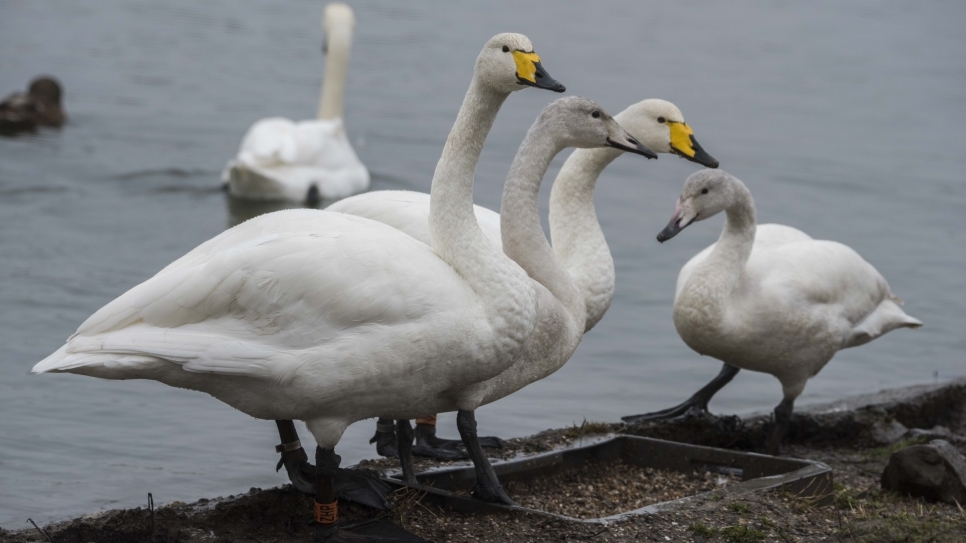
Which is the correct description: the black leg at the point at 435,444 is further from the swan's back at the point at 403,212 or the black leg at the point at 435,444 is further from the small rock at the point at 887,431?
the small rock at the point at 887,431

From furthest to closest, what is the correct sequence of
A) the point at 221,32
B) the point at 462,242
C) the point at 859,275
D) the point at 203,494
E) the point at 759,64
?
the point at 759,64
the point at 221,32
the point at 859,275
the point at 203,494
the point at 462,242

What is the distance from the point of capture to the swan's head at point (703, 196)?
23.3 ft

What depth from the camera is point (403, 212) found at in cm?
621

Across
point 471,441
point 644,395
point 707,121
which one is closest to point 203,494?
point 471,441

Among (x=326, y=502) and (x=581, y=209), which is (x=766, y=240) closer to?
(x=581, y=209)

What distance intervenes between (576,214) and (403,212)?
1075 millimetres

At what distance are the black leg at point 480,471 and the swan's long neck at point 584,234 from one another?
1237mm

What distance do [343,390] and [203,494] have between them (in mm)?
2363

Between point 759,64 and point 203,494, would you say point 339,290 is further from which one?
point 759,64

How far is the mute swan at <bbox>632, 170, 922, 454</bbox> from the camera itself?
7.04 meters

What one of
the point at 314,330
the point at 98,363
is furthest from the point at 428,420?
the point at 98,363

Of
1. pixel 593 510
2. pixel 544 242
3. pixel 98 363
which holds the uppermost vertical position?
pixel 544 242

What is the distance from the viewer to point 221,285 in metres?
4.66

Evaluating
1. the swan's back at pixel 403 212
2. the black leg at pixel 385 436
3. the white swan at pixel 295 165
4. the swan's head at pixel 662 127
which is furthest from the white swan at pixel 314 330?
the white swan at pixel 295 165
